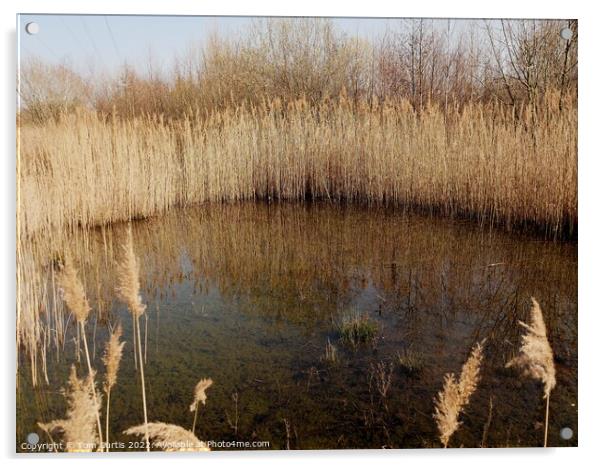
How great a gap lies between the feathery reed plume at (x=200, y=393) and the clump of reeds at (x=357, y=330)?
715 millimetres

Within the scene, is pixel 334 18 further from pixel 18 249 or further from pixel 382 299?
pixel 18 249

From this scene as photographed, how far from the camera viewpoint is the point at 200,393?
7.30 feet

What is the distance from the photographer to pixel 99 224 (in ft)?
8.90

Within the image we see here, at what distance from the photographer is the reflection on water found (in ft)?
7.43

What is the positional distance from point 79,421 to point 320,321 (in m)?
1.33

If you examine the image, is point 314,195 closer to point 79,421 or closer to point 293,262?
point 293,262

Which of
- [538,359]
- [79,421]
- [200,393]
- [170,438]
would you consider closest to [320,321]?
[200,393]

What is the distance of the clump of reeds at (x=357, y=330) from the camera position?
8.42 feet

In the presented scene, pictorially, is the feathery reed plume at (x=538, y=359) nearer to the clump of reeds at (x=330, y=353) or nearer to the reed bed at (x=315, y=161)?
the reed bed at (x=315, y=161)

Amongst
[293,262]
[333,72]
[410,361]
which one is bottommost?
[410,361]

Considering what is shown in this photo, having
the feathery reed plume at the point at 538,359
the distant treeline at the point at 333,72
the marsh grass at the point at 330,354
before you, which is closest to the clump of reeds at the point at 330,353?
the marsh grass at the point at 330,354

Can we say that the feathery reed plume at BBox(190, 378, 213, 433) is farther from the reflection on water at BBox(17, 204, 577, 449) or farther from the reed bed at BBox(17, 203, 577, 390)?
the reed bed at BBox(17, 203, 577, 390)

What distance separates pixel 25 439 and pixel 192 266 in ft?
4.06
